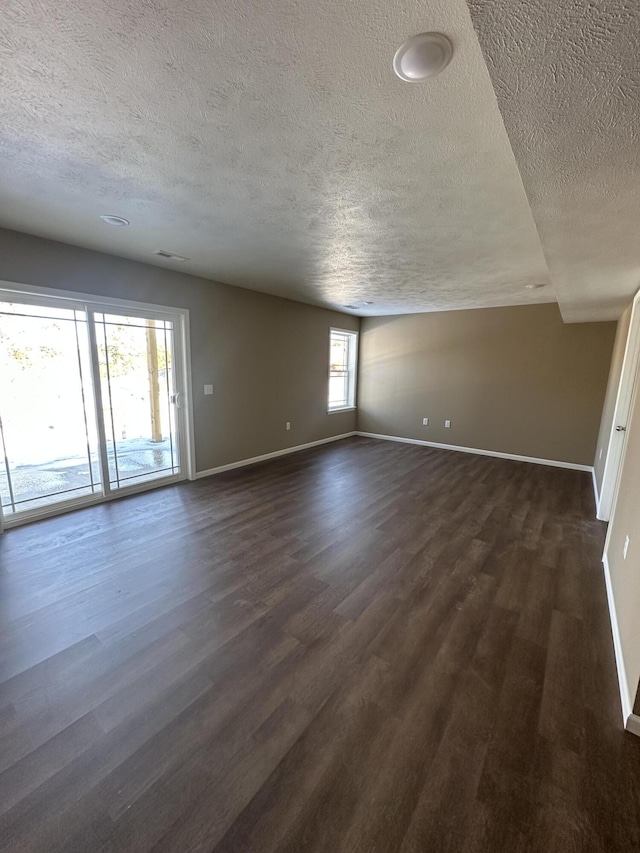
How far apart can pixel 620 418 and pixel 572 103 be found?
3380 mm

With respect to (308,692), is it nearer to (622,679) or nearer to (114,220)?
(622,679)

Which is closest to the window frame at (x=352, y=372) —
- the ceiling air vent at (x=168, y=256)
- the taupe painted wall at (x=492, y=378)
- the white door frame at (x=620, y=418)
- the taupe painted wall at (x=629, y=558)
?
the taupe painted wall at (x=492, y=378)

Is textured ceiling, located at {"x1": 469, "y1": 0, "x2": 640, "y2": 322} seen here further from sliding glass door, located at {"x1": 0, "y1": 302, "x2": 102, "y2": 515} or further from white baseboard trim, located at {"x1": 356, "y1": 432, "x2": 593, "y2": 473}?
white baseboard trim, located at {"x1": 356, "y1": 432, "x2": 593, "y2": 473}

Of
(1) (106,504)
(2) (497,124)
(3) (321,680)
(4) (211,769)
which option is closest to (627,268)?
(2) (497,124)

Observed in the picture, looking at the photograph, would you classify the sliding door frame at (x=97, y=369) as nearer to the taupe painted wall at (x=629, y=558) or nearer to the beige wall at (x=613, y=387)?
the taupe painted wall at (x=629, y=558)

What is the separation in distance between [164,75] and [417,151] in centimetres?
107

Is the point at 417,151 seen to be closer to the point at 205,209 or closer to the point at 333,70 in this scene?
the point at 333,70

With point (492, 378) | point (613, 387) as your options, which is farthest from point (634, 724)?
point (492, 378)

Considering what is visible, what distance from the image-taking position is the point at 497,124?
1.38m

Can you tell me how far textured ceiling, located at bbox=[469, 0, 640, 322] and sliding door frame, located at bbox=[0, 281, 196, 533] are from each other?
11.8 feet

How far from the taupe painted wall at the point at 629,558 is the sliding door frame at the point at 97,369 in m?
4.18

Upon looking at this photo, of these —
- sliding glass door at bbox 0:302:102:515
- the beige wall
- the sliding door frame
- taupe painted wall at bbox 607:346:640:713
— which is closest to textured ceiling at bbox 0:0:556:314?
the sliding door frame

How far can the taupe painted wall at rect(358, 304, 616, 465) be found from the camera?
507cm

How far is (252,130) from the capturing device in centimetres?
147
